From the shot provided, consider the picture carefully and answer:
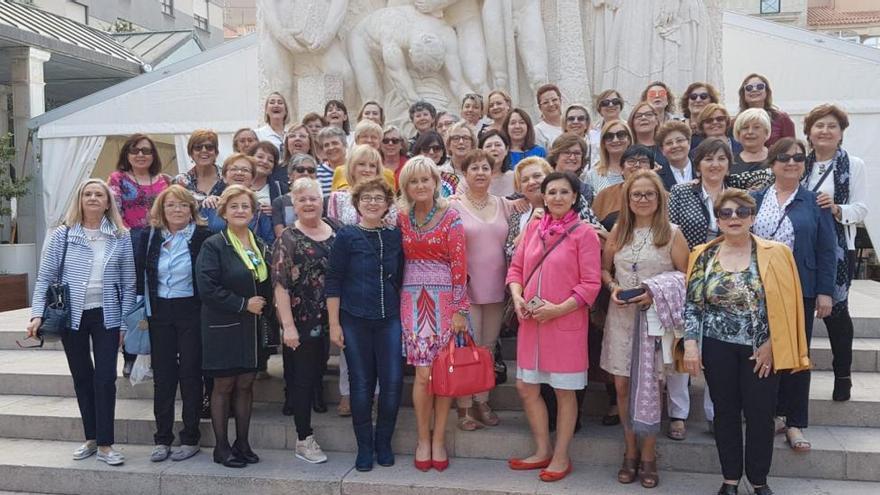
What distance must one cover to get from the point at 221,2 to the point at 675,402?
108 ft

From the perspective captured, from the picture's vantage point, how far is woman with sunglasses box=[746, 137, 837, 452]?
3631 millimetres

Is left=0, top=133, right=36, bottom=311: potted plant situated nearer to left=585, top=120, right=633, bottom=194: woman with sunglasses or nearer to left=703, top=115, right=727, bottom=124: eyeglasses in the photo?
left=585, top=120, right=633, bottom=194: woman with sunglasses

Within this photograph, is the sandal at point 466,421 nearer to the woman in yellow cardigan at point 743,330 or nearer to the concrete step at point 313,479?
→ the concrete step at point 313,479

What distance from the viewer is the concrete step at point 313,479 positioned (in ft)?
11.8

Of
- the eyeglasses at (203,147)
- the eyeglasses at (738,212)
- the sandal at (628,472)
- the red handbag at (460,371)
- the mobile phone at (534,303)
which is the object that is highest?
the eyeglasses at (203,147)

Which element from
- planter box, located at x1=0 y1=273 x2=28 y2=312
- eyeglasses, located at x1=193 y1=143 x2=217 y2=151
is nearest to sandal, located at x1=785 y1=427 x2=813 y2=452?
eyeglasses, located at x1=193 y1=143 x2=217 y2=151

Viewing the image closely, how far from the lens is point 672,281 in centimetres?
343

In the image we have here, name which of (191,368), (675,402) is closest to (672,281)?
(675,402)

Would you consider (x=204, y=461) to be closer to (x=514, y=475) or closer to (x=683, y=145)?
(x=514, y=475)

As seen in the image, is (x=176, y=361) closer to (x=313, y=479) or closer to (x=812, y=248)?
(x=313, y=479)

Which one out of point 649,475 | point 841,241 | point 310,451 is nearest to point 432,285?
point 310,451

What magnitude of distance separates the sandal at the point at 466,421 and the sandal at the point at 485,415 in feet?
0.18

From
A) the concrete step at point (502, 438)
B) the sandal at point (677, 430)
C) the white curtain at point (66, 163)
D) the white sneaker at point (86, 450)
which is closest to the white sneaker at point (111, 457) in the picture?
the white sneaker at point (86, 450)

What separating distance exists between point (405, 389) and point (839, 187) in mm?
2743
